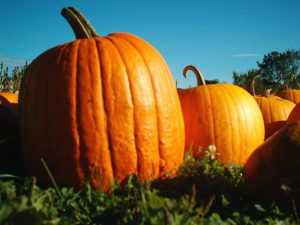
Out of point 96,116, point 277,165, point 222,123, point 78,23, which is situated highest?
point 78,23

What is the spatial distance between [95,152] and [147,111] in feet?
1.52

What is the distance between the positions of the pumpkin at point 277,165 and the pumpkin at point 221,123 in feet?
3.03

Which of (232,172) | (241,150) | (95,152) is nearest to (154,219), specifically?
(95,152)

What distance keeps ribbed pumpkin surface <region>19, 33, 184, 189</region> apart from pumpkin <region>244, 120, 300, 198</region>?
645 millimetres

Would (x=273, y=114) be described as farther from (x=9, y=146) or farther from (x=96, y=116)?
(x=9, y=146)

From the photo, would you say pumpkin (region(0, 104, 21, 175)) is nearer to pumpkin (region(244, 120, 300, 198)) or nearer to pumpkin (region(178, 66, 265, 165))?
pumpkin (region(178, 66, 265, 165))

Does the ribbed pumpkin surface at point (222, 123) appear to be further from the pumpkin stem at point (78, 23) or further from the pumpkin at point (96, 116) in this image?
the pumpkin stem at point (78, 23)

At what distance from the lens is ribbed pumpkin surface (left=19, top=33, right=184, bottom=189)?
6.57 feet

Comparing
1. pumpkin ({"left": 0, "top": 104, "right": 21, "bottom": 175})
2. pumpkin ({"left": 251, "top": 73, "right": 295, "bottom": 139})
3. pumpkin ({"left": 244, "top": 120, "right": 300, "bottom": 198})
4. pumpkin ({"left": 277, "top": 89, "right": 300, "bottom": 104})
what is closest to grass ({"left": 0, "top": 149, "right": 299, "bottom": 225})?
pumpkin ({"left": 244, "top": 120, "right": 300, "bottom": 198})

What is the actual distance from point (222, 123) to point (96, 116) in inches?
57.4

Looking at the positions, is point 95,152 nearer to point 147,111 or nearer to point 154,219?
point 147,111

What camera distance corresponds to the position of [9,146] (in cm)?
238

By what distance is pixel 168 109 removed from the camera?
7.37ft

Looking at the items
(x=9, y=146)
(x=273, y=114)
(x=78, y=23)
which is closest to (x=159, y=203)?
(x=9, y=146)
